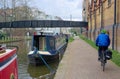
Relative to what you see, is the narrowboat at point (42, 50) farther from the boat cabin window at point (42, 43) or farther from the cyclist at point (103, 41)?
the cyclist at point (103, 41)

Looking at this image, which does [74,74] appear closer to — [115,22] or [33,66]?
[33,66]

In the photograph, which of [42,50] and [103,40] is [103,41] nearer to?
[103,40]

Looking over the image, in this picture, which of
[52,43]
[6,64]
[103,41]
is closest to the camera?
[6,64]

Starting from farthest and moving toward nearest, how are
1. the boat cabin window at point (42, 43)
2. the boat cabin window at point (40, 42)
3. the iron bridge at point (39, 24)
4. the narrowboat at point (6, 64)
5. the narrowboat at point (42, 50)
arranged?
1. the iron bridge at point (39, 24)
2. the boat cabin window at point (42, 43)
3. the boat cabin window at point (40, 42)
4. the narrowboat at point (42, 50)
5. the narrowboat at point (6, 64)

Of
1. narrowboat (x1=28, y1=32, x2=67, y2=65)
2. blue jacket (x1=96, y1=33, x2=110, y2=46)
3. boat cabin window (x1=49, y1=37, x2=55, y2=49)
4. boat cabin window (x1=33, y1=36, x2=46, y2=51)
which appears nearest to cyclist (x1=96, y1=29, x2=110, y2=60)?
blue jacket (x1=96, y1=33, x2=110, y2=46)

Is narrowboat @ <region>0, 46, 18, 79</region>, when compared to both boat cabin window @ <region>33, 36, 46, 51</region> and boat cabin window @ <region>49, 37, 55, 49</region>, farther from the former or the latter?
boat cabin window @ <region>49, 37, 55, 49</region>

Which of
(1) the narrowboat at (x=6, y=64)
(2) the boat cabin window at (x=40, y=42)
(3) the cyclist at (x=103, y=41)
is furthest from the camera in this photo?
(2) the boat cabin window at (x=40, y=42)

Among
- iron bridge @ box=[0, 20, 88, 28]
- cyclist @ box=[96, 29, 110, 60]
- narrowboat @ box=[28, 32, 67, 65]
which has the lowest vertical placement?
narrowboat @ box=[28, 32, 67, 65]

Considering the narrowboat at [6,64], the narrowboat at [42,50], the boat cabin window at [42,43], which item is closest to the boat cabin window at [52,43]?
the narrowboat at [42,50]

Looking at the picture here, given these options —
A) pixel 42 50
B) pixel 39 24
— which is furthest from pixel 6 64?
pixel 39 24

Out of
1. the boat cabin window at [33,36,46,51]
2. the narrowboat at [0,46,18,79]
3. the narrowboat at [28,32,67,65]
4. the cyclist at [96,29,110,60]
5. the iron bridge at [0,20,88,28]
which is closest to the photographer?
the narrowboat at [0,46,18,79]

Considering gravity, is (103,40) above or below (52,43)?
above

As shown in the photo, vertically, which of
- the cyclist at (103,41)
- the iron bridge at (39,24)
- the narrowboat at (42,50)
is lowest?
the narrowboat at (42,50)

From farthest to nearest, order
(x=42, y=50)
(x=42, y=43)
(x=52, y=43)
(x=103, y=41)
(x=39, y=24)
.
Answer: (x=39, y=24) < (x=52, y=43) < (x=42, y=43) < (x=42, y=50) < (x=103, y=41)
